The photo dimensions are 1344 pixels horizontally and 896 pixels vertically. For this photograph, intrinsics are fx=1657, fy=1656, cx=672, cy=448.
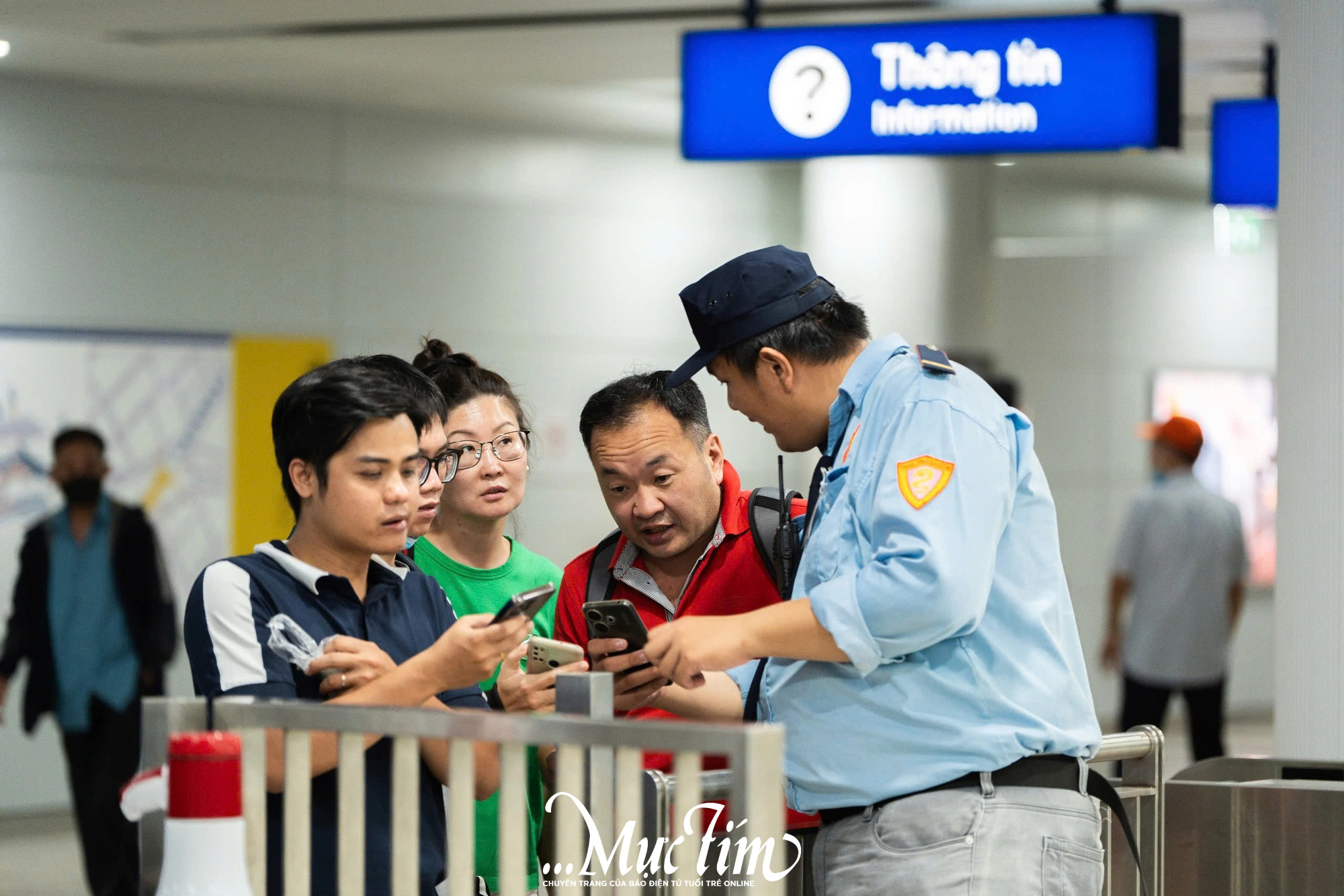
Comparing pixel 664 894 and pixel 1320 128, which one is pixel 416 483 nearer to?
pixel 664 894

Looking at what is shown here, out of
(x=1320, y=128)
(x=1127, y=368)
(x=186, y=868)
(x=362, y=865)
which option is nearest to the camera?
(x=186, y=868)

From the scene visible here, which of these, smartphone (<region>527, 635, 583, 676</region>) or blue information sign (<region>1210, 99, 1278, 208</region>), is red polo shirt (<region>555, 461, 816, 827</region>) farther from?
blue information sign (<region>1210, 99, 1278, 208</region>)

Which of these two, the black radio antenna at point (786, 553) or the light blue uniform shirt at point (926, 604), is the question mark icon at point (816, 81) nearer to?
the black radio antenna at point (786, 553)

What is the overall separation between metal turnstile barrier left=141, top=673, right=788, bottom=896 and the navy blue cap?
672 millimetres

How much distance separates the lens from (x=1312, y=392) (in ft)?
13.4

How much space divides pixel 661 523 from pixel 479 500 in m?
0.35

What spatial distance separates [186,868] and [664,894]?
57 cm

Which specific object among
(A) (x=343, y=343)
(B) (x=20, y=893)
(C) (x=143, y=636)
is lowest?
(B) (x=20, y=893)

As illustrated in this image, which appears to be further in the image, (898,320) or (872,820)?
(898,320)

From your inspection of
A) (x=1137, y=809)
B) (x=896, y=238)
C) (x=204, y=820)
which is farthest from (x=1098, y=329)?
(x=204, y=820)

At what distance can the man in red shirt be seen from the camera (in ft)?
9.30

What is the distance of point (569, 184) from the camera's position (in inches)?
374

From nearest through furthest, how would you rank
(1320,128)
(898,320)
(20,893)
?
1. (1320,128)
2. (20,893)
3. (898,320)

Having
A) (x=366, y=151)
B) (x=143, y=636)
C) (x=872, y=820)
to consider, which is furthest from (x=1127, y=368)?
(x=872, y=820)
